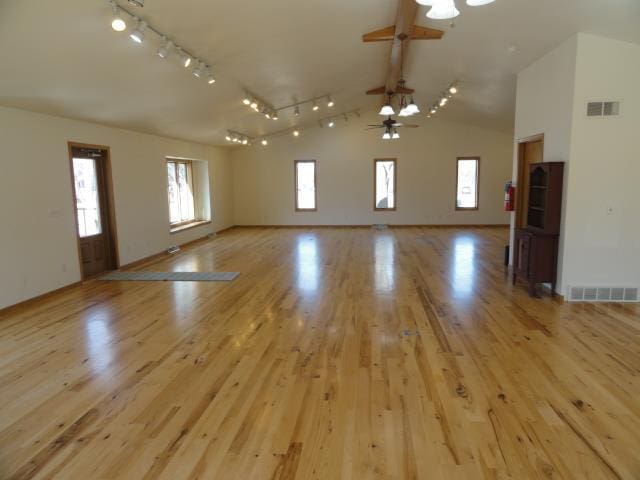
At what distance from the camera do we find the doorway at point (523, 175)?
6.02m

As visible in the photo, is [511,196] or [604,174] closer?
[604,174]

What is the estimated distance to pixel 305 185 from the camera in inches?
488

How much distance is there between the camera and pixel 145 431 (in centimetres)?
248

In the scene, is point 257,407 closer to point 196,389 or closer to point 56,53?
point 196,389

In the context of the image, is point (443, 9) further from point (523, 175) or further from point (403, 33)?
point (523, 175)

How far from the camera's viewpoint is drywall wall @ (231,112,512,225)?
11.6 meters

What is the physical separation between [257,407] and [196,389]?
0.55 meters

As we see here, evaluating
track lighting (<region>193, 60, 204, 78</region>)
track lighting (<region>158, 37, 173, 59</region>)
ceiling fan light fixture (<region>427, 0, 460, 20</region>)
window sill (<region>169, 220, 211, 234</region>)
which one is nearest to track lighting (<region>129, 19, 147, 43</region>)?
track lighting (<region>158, 37, 173, 59</region>)

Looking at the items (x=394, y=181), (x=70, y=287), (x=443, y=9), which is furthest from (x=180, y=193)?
(x=443, y=9)

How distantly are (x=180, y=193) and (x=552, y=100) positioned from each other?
817 centimetres

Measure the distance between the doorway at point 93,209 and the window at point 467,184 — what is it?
9161 mm

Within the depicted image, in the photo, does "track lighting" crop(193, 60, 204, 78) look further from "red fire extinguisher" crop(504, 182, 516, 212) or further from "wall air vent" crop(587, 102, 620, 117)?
"red fire extinguisher" crop(504, 182, 516, 212)

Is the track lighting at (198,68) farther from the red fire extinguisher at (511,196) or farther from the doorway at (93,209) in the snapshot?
the red fire extinguisher at (511,196)

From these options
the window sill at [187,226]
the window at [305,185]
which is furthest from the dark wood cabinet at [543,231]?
the window at [305,185]
